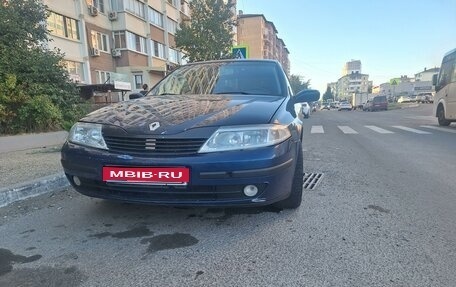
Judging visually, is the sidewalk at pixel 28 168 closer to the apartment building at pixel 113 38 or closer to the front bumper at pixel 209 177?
the front bumper at pixel 209 177

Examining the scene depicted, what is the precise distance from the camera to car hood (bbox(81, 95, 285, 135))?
269cm

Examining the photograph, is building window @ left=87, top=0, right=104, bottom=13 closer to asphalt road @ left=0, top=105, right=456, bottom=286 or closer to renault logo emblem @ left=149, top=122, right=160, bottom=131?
asphalt road @ left=0, top=105, right=456, bottom=286

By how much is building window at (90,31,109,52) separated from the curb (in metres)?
21.7

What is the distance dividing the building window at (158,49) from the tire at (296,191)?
28.8 meters

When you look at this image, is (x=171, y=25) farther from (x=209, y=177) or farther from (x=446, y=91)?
(x=209, y=177)

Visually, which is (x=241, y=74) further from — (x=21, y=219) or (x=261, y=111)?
(x=21, y=219)

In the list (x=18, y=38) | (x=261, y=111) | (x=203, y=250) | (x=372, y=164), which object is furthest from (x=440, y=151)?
(x=18, y=38)

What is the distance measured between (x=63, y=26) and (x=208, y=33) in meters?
8.92

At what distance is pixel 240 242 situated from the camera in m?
2.69

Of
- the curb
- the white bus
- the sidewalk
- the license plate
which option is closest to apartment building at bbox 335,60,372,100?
the white bus

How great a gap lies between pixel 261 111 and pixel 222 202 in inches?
33.5

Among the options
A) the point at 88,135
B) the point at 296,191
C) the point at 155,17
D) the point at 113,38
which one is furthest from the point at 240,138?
the point at 155,17

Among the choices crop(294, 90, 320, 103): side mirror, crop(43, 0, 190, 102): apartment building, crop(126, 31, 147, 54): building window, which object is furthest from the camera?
crop(126, 31, 147, 54): building window

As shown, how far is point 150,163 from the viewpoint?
101 inches
